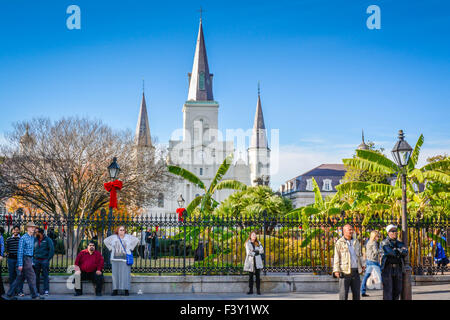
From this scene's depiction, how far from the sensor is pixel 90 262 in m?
12.4

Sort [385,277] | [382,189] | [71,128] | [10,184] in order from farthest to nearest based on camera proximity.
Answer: [71,128]
[10,184]
[382,189]
[385,277]

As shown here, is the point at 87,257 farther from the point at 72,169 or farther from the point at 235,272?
the point at 72,169

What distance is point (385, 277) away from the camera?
9672 mm

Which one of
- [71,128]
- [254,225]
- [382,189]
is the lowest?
[254,225]

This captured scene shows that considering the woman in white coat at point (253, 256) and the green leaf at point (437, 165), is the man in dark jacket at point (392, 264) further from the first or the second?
the green leaf at point (437, 165)

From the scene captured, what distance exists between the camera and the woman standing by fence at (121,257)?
40.1 ft

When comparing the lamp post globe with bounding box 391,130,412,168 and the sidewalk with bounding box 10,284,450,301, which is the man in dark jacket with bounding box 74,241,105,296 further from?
the lamp post globe with bounding box 391,130,412,168

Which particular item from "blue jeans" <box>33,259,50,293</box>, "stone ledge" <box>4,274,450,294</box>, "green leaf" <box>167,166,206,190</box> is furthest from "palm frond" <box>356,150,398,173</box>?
"blue jeans" <box>33,259,50,293</box>

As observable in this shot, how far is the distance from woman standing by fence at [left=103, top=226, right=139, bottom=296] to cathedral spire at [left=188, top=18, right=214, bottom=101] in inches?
2886

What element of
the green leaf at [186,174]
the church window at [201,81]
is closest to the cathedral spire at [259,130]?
the church window at [201,81]

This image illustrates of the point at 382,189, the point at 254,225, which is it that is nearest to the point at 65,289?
the point at 254,225

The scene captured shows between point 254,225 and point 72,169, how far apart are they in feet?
58.9

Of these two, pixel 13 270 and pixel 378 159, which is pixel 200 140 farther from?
pixel 13 270
